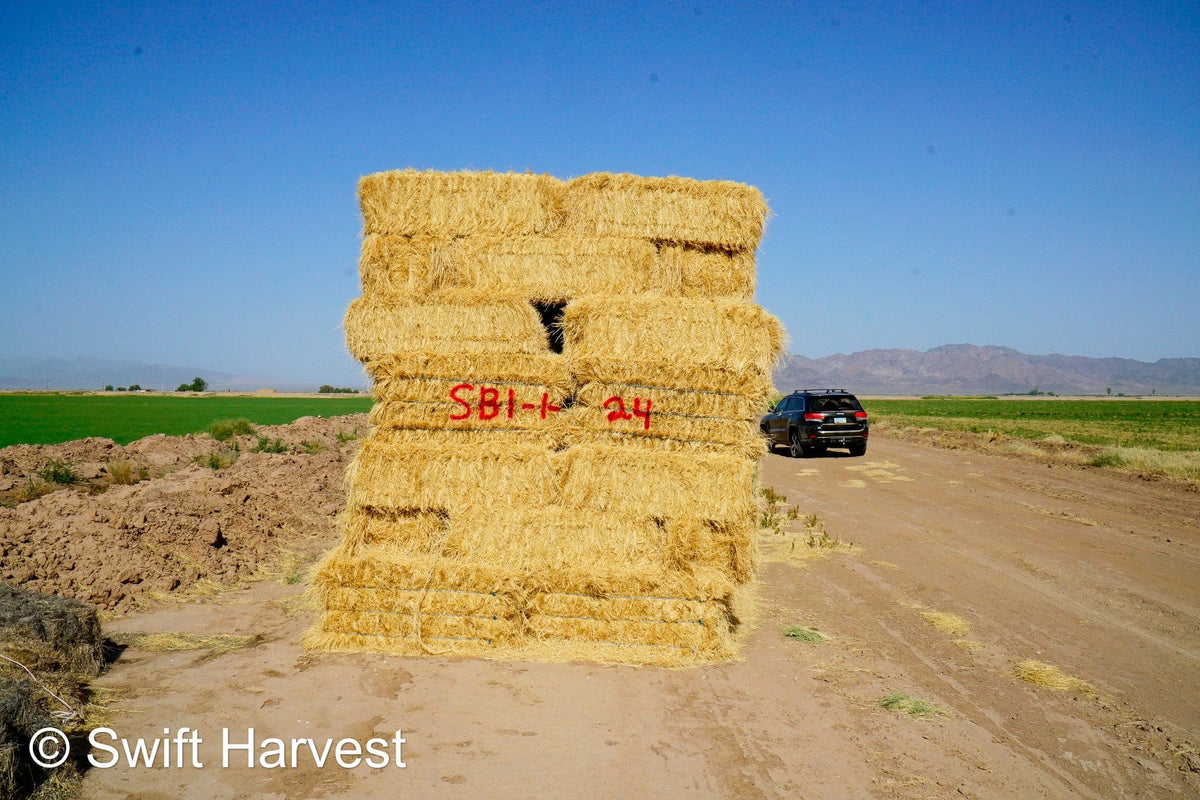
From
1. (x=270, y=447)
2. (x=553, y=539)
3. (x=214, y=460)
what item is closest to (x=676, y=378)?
(x=553, y=539)

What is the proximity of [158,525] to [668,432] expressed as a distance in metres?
6.86

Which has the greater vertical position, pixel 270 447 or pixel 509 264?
pixel 509 264

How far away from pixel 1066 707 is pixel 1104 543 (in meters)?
6.40

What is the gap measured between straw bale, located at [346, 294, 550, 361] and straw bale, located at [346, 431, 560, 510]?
103cm

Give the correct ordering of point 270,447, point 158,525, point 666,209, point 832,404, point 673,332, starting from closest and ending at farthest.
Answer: point 673,332 < point 666,209 < point 158,525 < point 270,447 < point 832,404

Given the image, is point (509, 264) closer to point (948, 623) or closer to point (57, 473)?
point (948, 623)

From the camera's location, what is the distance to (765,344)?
23.2ft

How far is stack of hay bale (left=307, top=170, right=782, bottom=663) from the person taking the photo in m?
6.41

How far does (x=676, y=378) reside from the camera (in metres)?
6.95

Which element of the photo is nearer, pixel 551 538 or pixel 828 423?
pixel 551 538

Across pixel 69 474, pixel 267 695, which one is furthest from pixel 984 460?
pixel 69 474

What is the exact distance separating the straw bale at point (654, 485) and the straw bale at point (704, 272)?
6.81 ft

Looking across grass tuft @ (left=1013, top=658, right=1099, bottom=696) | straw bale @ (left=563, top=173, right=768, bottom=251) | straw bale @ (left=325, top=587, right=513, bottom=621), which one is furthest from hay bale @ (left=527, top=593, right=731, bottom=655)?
straw bale @ (left=563, top=173, right=768, bottom=251)

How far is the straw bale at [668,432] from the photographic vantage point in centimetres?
696
